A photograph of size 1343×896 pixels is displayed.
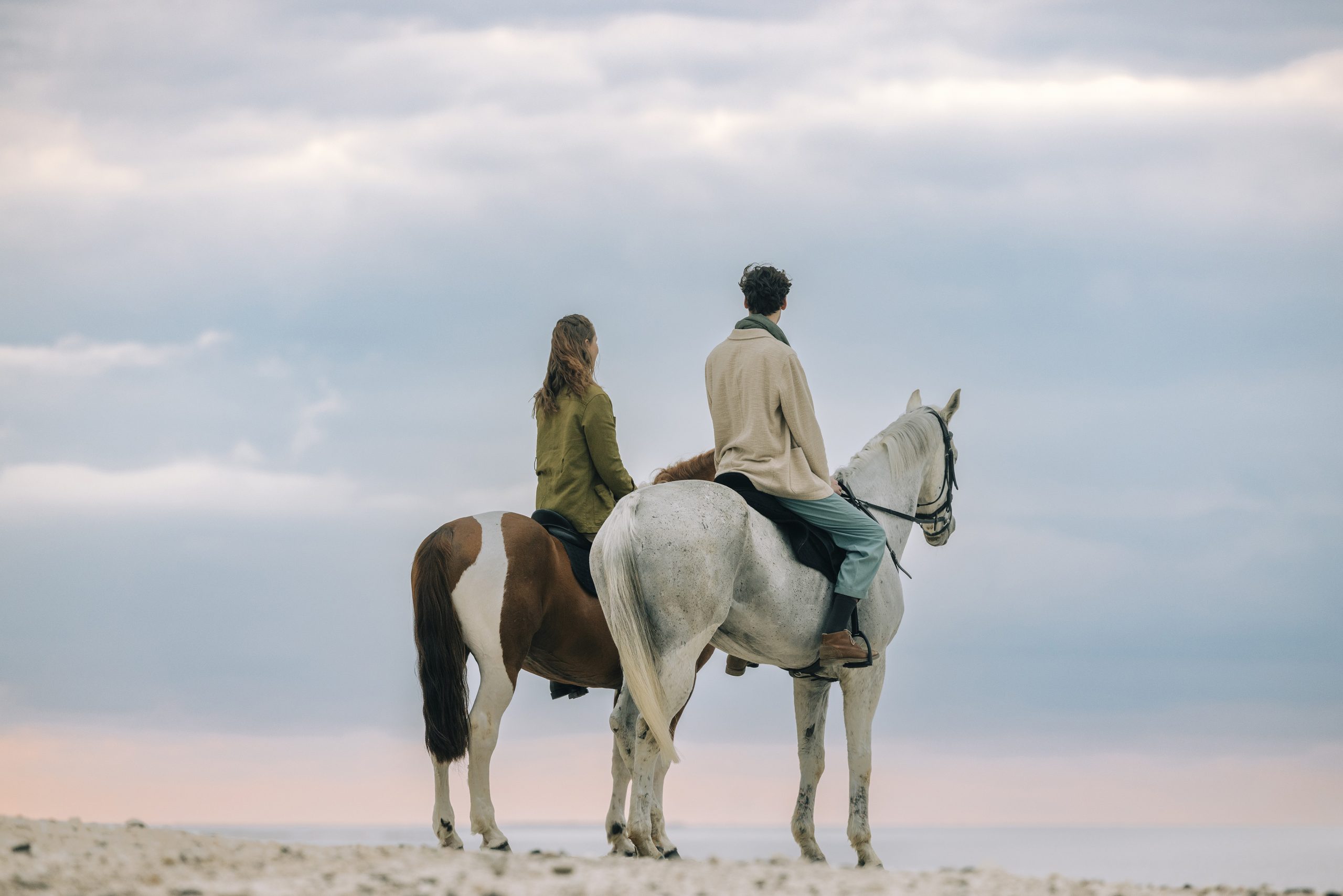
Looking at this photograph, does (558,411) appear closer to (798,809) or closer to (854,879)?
(798,809)

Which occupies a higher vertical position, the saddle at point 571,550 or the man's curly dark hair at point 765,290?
the man's curly dark hair at point 765,290

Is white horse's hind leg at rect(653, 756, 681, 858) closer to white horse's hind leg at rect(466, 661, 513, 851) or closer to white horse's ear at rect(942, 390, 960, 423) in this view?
white horse's hind leg at rect(466, 661, 513, 851)

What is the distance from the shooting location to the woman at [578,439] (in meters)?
9.80

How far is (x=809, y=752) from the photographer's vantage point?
9531 millimetres

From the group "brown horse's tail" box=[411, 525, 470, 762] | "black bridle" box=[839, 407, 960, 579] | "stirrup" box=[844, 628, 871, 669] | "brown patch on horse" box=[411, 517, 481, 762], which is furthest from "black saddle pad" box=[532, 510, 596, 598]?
"black bridle" box=[839, 407, 960, 579]

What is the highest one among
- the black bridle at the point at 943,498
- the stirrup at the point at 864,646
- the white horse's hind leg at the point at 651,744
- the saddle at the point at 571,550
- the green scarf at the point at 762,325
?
the green scarf at the point at 762,325

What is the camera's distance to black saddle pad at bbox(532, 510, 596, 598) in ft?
30.9

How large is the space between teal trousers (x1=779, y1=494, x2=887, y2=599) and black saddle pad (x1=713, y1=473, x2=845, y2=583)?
0.04 metres

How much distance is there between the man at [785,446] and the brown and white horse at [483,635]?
148 centimetres

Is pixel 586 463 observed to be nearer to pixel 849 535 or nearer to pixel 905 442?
pixel 849 535

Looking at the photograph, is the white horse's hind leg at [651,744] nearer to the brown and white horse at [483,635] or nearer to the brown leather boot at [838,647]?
the brown and white horse at [483,635]

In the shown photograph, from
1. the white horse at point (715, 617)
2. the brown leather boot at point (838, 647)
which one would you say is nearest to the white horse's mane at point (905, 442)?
the white horse at point (715, 617)

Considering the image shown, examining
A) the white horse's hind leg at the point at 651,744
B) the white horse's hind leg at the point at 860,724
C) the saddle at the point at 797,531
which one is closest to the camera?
the white horse's hind leg at the point at 651,744

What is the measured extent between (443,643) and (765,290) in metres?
3.24
